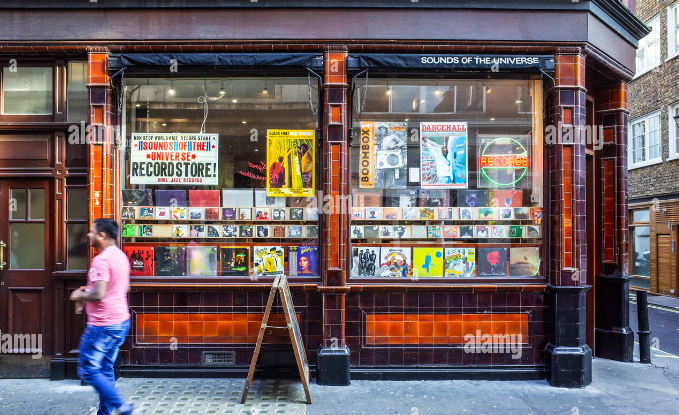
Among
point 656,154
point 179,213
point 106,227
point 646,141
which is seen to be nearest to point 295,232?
point 179,213

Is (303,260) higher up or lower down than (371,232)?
lower down

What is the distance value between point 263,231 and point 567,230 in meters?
4.33

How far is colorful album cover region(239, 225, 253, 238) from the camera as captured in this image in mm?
6449

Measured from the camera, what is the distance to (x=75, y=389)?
5672 millimetres

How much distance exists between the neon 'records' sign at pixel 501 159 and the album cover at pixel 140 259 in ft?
16.7

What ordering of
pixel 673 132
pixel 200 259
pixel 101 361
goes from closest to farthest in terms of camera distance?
pixel 101 361 → pixel 200 259 → pixel 673 132

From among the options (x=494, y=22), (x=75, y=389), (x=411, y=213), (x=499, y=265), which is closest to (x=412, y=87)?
(x=494, y=22)

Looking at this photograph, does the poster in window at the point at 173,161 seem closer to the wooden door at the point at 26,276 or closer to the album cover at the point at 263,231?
the album cover at the point at 263,231

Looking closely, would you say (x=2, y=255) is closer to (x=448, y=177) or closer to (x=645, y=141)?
(x=448, y=177)

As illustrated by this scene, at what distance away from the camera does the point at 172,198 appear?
6445 mm

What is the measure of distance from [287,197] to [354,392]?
9.30 feet

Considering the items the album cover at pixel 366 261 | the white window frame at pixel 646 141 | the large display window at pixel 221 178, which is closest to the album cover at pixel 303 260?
the large display window at pixel 221 178

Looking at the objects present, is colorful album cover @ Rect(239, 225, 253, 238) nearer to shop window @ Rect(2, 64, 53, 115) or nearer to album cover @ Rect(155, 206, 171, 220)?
album cover @ Rect(155, 206, 171, 220)

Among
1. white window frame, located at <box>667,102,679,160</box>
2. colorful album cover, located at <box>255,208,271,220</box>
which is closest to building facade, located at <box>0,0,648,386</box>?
colorful album cover, located at <box>255,208,271,220</box>
